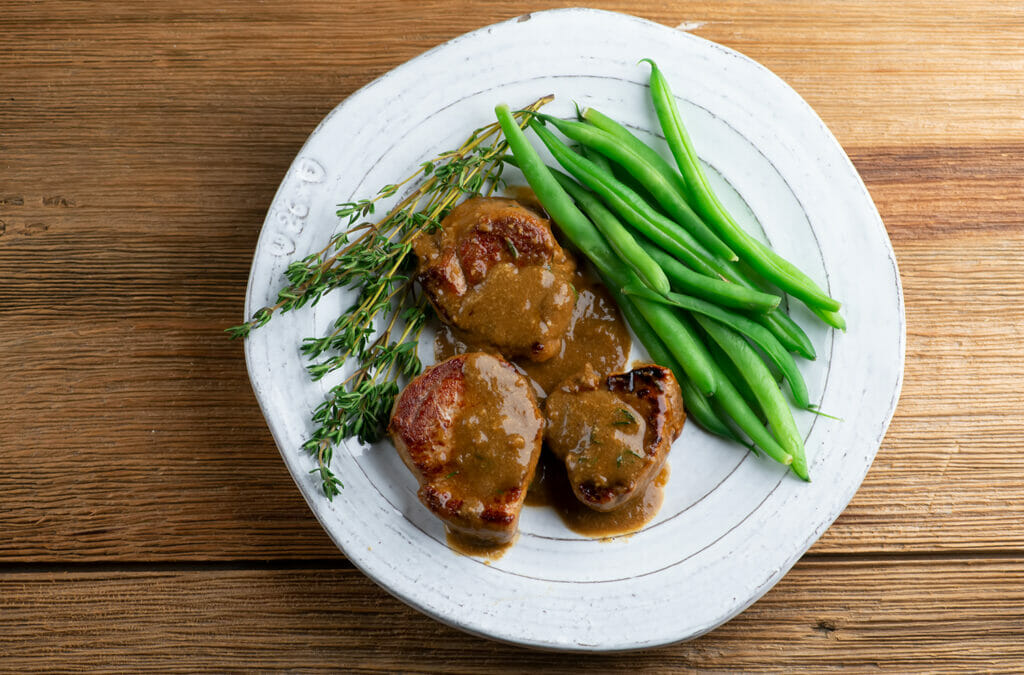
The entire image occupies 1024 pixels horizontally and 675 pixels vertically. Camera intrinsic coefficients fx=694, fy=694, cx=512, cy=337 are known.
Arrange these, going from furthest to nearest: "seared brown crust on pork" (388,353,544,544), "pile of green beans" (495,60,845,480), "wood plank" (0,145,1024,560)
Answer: "wood plank" (0,145,1024,560) < "pile of green beans" (495,60,845,480) < "seared brown crust on pork" (388,353,544,544)

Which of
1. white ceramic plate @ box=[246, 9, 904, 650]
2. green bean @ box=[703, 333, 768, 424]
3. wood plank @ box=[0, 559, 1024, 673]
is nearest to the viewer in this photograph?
white ceramic plate @ box=[246, 9, 904, 650]

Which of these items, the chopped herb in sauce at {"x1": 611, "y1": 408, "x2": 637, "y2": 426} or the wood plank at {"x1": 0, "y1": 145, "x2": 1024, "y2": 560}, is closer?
the chopped herb in sauce at {"x1": 611, "y1": 408, "x2": 637, "y2": 426}

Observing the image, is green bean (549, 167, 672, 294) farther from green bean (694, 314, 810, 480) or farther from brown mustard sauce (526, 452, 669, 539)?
brown mustard sauce (526, 452, 669, 539)

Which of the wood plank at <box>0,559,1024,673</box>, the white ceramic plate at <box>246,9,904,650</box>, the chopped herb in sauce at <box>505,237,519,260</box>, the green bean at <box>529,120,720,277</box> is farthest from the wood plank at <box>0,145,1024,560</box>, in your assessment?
the chopped herb in sauce at <box>505,237,519,260</box>

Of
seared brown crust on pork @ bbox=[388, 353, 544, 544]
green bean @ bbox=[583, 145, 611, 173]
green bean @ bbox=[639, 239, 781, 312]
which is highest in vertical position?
green bean @ bbox=[583, 145, 611, 173]

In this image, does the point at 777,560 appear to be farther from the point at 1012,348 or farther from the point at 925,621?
the point at 1012,348

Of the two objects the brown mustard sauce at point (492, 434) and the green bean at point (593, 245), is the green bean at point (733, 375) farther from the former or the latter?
the brown mustard sauce at point (492, 434)

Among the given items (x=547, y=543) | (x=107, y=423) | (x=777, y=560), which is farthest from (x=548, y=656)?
(x=107, y=423)
